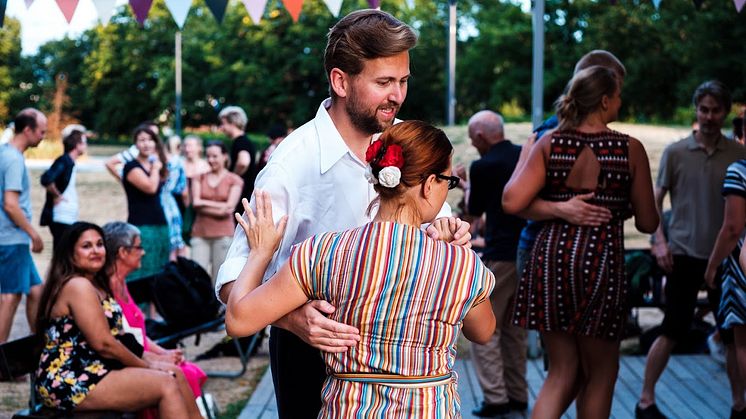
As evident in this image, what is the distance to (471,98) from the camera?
49.5 metres

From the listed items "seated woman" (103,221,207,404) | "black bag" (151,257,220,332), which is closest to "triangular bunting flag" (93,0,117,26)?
"seated woman" (103,221,207,404)

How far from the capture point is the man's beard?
2.67m

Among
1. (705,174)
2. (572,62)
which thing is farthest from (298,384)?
(572,62)

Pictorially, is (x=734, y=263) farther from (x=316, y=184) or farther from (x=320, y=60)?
(x=320, y=60)

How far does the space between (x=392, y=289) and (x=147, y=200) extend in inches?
253

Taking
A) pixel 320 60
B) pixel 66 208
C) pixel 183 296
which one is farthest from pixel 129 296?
pixel 320 60

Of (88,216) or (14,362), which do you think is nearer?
(14,362)

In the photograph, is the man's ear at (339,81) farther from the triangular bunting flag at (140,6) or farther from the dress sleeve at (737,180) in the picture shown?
the triangular bunting flag at (140,6)

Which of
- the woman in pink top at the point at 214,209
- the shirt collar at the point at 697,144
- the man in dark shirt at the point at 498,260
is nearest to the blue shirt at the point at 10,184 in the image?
the woman in pink top at the point at 214,209

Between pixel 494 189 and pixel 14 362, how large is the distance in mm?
2704

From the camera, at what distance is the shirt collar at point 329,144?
2684mm

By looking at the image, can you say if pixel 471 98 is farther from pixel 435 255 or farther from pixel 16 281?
pixel 435 255

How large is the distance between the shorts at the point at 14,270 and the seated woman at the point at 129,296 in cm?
210

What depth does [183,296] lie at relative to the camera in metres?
6.74
